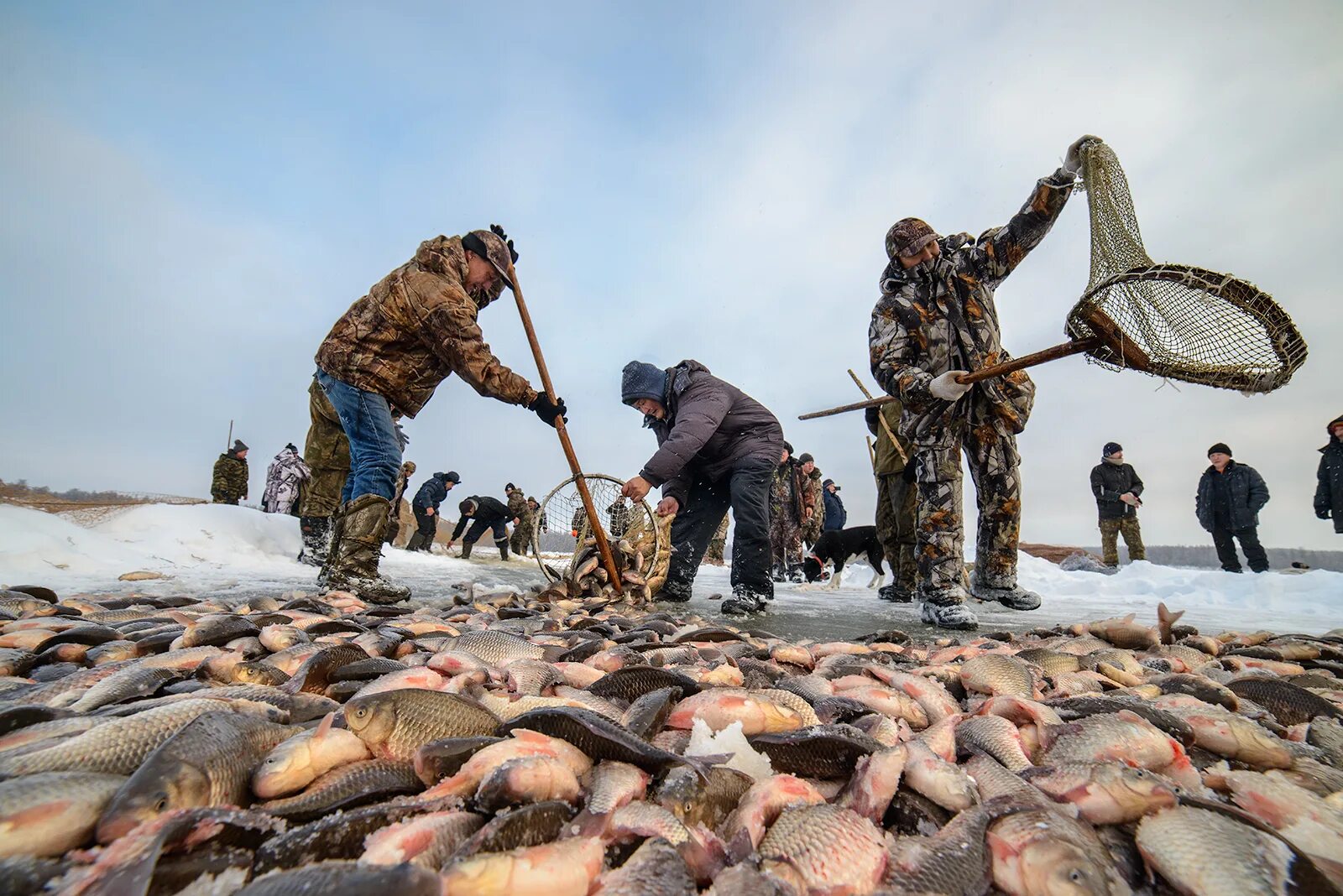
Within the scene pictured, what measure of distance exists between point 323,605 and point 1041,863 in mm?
3068

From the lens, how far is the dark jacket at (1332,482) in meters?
7.35

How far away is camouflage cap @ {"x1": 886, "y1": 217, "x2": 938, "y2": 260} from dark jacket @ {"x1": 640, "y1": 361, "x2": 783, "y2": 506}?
1.74 m

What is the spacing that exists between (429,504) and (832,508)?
30.1 ft

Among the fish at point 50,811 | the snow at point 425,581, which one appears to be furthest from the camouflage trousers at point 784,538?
the fish at point 50,811

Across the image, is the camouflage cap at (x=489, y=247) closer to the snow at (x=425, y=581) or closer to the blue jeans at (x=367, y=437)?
the blue jeans at (x=367, y=437)

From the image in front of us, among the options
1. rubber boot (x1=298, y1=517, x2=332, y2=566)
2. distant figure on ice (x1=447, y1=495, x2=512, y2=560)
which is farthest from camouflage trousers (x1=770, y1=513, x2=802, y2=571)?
rubber boot (x1=298, y1=517, x2=332, y2=566)

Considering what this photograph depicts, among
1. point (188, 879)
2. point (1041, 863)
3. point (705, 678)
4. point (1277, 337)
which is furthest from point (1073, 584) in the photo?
point (188, 879)

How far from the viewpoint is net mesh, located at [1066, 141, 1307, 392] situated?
2559mm

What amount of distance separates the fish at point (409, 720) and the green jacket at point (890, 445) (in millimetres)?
5363

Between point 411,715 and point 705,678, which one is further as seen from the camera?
point 705,678

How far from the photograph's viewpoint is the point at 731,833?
853 millimetres

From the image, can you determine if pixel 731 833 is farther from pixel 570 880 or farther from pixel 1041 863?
pixel 1041 863

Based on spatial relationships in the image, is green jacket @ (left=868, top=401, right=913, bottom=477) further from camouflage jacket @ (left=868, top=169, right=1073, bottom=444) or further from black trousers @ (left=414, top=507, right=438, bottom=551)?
black trousers @ (left=414, top=507, right=438, bottom=551)

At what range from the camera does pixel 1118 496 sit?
32.4 ft
